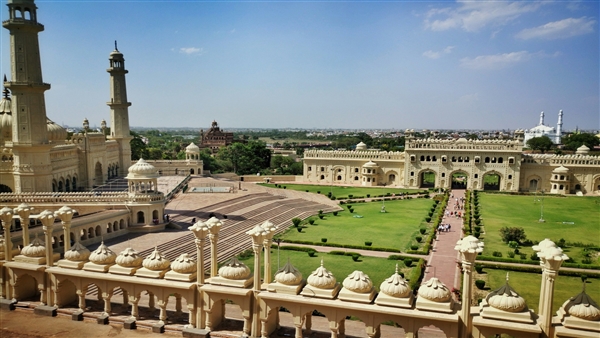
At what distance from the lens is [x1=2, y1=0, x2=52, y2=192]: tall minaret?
2758cm

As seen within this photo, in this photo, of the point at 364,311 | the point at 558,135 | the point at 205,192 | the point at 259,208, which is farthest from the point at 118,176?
the point at 558,135

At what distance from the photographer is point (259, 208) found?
36.8 metres

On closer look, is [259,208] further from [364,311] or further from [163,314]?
[364,311]

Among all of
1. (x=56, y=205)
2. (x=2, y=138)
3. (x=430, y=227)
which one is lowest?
(x=430, y=227)

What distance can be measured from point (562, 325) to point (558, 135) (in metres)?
140

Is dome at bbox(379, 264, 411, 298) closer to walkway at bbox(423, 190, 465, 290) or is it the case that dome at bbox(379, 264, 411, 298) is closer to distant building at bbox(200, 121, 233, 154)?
walkway at bbox(423, 190, 465, 290)

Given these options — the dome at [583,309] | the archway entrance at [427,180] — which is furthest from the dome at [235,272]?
the archway entrance at [427,180]

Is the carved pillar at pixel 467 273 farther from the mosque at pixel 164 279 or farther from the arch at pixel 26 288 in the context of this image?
the arch at pixel 26 288

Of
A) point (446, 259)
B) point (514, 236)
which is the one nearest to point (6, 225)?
point (446, 259)

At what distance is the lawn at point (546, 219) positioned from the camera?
28.1 meters

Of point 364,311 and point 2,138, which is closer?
point 364,311


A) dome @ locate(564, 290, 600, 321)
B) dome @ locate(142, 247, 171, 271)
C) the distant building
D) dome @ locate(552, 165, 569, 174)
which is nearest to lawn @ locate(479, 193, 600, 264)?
dome @ locate(552, 165, 569, 174)

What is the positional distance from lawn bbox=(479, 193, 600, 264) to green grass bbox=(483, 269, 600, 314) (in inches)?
123

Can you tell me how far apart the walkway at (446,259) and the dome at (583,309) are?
9156 millimetres
